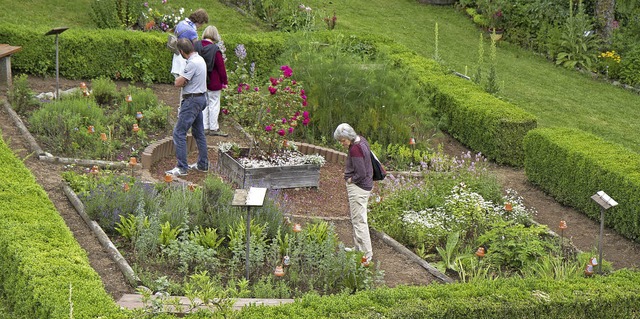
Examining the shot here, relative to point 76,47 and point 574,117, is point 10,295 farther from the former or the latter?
point 574,117

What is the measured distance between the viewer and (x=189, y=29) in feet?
43.5

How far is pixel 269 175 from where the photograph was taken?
39.0 ft

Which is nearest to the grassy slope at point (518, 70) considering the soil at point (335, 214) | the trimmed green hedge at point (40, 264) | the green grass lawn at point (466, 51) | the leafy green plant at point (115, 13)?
the green grass lawn at point (466, 51)

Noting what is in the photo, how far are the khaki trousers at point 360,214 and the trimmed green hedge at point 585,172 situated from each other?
3.21 metres

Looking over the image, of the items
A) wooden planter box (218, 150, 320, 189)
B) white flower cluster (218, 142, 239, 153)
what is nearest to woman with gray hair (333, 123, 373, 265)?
wooden planter box (218, 150, 320, 189)

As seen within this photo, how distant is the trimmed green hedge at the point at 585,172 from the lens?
11477 mm

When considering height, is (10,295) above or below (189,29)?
below

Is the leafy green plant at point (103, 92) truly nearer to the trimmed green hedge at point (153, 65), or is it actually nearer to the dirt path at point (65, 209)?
the dirt path at point (65, 209)

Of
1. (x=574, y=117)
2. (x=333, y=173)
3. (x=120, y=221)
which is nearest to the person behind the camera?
(x=120, y=221)

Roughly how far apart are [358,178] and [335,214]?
1656mm

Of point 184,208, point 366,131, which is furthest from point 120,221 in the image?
point 366,131

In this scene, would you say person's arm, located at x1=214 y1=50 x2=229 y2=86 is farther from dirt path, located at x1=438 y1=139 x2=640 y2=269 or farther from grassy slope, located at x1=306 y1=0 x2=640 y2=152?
grassy slope, located at x1=306 y1=0 x2=640 y2=152

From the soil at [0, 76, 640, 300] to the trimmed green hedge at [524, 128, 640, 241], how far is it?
141 mm

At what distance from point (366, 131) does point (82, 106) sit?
3.81 meters
